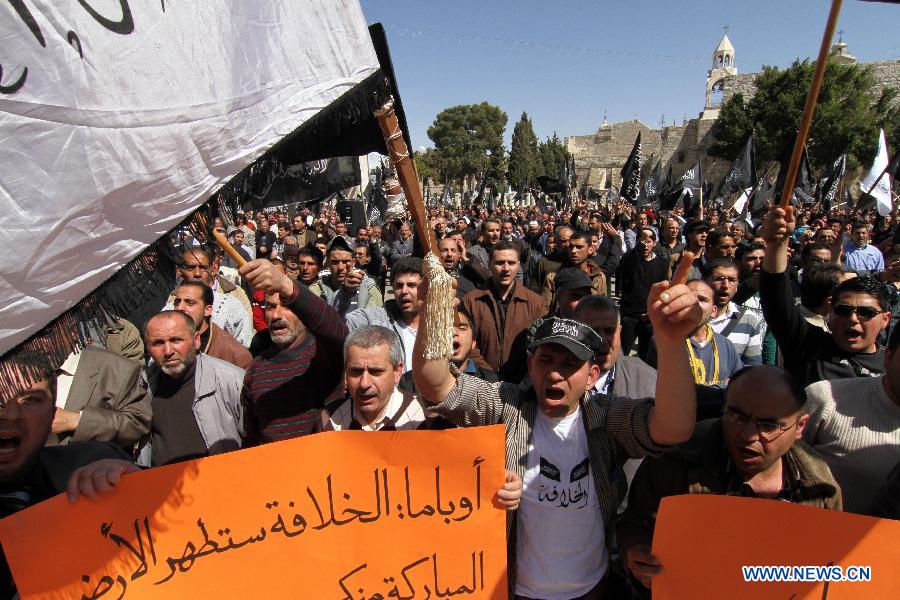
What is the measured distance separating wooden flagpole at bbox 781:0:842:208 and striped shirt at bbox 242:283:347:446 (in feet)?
5.35

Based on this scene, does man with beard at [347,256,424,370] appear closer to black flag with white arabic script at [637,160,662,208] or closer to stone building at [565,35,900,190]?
black flag with white arabic script at [637,160,662,208]

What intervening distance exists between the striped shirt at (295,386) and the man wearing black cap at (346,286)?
218cm

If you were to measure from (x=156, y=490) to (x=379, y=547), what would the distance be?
2.22 ft

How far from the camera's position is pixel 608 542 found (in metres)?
1.93

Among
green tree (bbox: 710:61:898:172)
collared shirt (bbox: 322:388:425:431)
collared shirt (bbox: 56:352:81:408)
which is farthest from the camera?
green tree (bbox: 710:61:898:172)

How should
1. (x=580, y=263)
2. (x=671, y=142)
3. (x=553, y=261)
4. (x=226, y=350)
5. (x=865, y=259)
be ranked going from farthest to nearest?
(x=671, y=142) < (x=865, y=259) < (x=553, y=261) < (x=580, y=263) < (x=226, y=350)

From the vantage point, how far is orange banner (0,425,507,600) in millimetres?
1612

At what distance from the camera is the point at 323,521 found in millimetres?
1704

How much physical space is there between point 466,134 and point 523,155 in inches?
463

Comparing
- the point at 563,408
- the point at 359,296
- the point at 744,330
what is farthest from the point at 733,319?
the point at 359,296

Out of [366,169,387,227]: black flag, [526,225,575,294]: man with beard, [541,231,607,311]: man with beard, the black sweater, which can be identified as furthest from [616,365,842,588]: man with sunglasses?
[366,169,387,227]: black flag

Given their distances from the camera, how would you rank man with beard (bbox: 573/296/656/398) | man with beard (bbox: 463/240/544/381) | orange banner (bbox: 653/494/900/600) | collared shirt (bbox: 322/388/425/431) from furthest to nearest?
man with beard (bbox: 463/240/544/381) → man with beard (bbox: 573/296/656/398) → collared shirt (bbox: 322/388/425/431) → orange banner (bbox: 653/494/900/600)

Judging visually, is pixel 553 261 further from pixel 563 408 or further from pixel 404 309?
pixel 563 408

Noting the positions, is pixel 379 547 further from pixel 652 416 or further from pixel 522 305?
pixel 522 305
